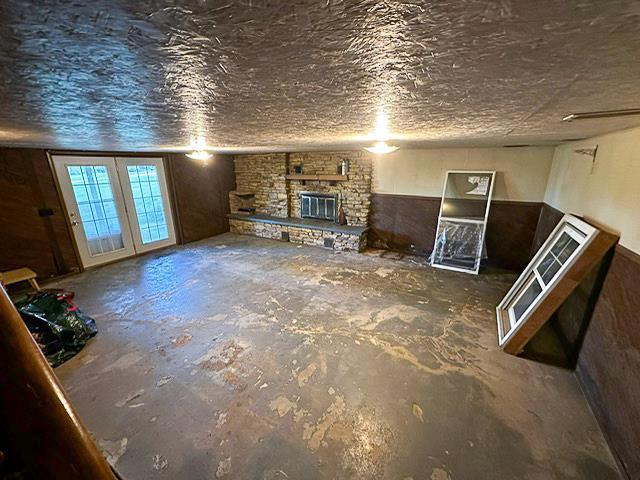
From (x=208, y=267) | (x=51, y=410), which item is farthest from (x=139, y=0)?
(x=208, y=267)

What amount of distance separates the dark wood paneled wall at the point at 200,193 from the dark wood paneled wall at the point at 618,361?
6.09 meters

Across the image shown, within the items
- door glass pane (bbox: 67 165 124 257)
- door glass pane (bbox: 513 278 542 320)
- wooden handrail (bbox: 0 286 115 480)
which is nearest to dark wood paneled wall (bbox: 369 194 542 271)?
door glass pane (bbox: 513 278 542 320)

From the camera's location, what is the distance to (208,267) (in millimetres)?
4254

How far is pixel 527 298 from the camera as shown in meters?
2.58

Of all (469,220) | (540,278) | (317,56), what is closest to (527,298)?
(540,278)

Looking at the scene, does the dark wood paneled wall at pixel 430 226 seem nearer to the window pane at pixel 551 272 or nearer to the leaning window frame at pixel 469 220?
the leaning window frame at pixel 469 220

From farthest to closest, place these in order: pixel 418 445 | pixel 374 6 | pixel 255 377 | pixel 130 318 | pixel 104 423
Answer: pixel 130 318, pixel 255 377, pixel 104 423, pixel 418 445, pixel 374 6

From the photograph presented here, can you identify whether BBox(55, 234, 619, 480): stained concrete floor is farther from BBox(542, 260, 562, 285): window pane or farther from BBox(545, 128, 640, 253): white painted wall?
BBox(545, 128, 640, 253): white painted wall

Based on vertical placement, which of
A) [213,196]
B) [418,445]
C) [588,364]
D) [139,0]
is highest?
[139,0]

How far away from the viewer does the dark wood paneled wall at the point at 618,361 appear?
1447mm

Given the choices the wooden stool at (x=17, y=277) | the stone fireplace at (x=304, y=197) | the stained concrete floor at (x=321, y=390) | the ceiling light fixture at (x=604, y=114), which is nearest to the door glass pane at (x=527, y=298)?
the stained concrete floor at (x=321, y=390)

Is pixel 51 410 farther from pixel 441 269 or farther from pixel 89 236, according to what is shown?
pixel 89 236

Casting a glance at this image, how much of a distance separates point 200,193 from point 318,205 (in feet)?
A: 8.54

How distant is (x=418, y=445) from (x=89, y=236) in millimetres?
5177
